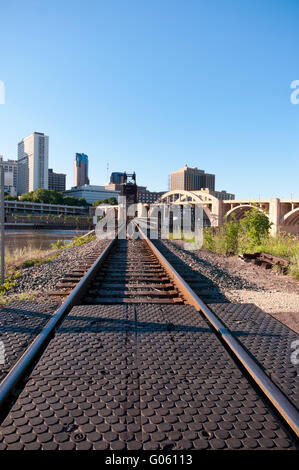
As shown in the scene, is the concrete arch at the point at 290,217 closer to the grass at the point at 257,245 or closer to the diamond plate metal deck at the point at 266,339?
the grass at the point at 257,245

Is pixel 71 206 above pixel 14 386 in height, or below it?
above

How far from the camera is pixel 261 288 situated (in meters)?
5.67

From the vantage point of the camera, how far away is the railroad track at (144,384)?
60.5 inches

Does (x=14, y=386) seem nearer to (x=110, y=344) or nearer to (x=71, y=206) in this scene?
(x=110, y=344)

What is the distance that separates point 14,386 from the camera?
1932 mm

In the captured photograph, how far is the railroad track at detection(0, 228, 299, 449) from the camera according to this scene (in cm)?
154

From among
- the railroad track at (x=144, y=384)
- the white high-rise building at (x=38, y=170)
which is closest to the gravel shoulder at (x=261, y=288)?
the railroad track at (x=144, y=384)

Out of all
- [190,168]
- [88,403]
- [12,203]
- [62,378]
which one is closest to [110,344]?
[62,378]

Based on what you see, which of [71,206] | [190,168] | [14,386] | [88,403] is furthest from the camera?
[190,168]

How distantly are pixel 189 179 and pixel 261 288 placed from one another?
16228 centimetres

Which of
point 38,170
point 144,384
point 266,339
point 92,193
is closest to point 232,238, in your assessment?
point 266,339

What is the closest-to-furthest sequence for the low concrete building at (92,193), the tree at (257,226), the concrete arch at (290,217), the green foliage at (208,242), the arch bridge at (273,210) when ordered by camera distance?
the tree at (257,226), the green foliage at (208,242), the concrete arch at (290,217), the arch bridge at (273,210), the low concrete building at (92,193)
